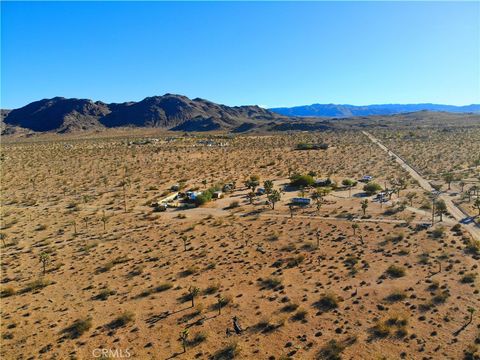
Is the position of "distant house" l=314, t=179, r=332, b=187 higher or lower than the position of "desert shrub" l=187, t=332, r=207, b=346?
higher

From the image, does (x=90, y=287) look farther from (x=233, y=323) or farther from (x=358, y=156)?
(x=358, y=156)

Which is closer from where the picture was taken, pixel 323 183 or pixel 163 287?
pixel 163 287

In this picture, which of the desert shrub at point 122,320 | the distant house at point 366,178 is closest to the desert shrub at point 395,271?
the desert shrub at point 122,320

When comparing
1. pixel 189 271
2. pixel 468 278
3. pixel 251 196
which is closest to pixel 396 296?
pixel 468 278

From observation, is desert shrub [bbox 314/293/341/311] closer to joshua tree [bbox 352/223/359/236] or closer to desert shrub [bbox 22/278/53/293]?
joshua tree [bbox 352/223/359/236]

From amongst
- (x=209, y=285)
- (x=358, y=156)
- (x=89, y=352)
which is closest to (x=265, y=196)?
(x=209, y=285)

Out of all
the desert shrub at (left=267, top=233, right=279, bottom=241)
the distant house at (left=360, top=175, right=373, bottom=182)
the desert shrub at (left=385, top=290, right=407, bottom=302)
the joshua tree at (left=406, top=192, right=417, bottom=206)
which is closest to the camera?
the desert shrub at (left=385, top=290, right=407, bottom=302)

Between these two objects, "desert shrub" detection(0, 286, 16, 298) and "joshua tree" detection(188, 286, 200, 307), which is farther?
"desert shrub" detection(0, 286, 16, 298)

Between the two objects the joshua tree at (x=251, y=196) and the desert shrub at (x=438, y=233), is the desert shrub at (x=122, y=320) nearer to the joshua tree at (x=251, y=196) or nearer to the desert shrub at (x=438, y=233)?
the desert shrub at (x=438, y=233)

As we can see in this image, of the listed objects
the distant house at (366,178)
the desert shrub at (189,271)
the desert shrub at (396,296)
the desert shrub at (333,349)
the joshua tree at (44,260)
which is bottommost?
the desert shrub at (333,349)

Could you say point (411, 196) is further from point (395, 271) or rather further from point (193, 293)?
point (193, 293)

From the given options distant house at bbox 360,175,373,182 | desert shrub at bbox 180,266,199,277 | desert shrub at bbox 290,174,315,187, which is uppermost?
desert shrub at bbox 290,174,315,187

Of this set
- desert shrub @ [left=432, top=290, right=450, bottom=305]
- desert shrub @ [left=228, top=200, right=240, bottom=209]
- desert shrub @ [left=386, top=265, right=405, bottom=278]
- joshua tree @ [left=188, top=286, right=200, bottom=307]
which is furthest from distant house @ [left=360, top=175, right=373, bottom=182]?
joshua tree @ [left=188, top=286, right=200, bottom=307]
